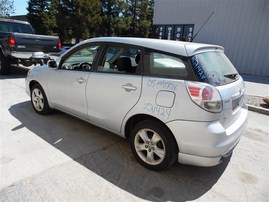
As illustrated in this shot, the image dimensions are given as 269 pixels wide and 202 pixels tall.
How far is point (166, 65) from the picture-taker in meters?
2.72

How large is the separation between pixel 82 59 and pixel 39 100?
1287 mm

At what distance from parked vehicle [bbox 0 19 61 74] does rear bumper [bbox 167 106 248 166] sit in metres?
6.74

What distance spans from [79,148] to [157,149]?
1.26 m

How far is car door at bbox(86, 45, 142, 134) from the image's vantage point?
2.94 m

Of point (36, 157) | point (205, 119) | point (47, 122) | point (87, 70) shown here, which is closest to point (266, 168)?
point (205, 119)

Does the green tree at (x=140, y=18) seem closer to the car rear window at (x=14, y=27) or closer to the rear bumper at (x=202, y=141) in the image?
the car rear window at (x=14, y=27)

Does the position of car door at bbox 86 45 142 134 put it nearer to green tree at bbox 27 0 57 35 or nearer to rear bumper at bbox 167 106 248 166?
rear bumper at bbox 167 106 248 166

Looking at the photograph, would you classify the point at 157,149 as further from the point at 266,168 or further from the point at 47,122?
the point at 47,122

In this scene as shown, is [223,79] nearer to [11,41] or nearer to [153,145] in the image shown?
[153,145]

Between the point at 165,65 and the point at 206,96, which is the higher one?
the point at 165,65

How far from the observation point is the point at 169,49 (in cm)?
271

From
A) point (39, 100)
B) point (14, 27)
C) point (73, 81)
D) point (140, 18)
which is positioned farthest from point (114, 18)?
point (73, 81)

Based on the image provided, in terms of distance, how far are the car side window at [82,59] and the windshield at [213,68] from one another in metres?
1.64

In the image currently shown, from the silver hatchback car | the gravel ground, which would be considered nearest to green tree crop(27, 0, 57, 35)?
the gravel ground
